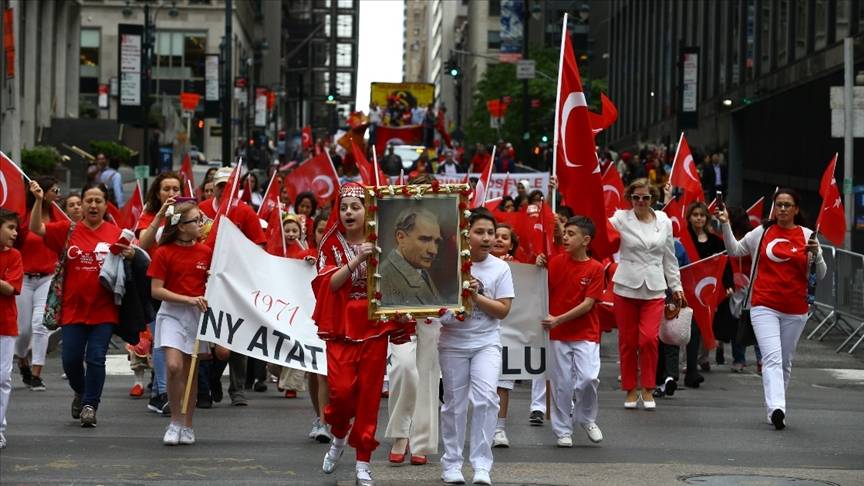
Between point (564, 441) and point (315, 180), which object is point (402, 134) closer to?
point (315, 180)

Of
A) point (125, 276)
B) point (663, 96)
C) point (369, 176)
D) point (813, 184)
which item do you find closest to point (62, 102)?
point (663, 96)

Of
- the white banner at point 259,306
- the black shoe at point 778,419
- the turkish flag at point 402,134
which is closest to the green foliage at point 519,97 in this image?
the turkish flag at point 402,134

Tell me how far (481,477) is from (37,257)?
700 centimetres

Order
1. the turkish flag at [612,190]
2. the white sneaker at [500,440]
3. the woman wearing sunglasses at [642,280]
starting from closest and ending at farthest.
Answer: the white sneaker at [500,440], the woman wearing sunglasses at [642,280], the turkish flag at [612,190]

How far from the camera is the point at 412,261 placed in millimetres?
9062

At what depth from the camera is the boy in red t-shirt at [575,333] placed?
11.4 m

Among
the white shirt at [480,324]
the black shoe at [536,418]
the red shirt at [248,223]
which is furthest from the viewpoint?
the red shirt at [248,223]

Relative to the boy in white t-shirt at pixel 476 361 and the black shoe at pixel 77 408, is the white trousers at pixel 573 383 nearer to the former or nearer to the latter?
the boy in white t-shirt at pixel 476 361

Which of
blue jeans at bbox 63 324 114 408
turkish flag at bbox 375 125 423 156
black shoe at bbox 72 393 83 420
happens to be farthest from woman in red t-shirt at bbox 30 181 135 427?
turkish flag at bbox 375 125 423 156

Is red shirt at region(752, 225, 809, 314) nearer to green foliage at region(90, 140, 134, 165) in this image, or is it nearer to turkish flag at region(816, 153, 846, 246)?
turkish flag at region(816, 153, 846, 246)

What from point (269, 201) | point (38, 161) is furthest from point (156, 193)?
point (38, 161)

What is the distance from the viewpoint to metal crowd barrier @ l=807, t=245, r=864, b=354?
20328 millimetres

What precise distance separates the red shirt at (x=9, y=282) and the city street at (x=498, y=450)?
80 centimetres

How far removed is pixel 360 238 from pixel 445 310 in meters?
0.70
